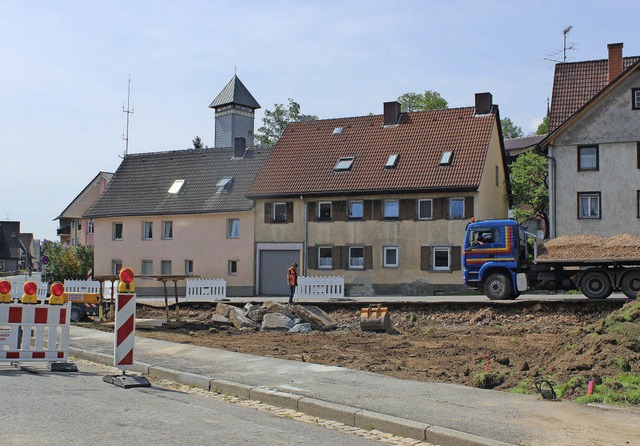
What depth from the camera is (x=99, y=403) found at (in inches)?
369

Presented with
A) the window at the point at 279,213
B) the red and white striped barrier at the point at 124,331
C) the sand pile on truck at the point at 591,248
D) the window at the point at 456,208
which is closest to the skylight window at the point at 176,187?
the window at the point at 279,213

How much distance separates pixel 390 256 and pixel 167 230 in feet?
50.0

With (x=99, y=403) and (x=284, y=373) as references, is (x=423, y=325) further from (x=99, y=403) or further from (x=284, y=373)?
(x=99, y=403)

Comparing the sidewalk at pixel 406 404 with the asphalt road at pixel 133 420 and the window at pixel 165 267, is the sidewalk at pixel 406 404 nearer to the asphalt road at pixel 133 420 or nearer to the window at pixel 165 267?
the asphalt road at pixel 133 420

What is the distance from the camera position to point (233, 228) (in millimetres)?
43844

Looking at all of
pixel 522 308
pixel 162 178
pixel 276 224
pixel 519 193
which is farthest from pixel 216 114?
pixel 522 308

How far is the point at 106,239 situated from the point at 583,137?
97.5 feet

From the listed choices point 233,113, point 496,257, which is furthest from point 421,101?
point 496,257

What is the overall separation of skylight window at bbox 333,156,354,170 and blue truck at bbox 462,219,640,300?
1485 cm

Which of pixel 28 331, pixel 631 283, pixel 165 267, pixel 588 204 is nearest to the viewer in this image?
pixel 28 331

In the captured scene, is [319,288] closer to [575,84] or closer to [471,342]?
[471,342]

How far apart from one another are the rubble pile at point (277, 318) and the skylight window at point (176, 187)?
2337 centimetres

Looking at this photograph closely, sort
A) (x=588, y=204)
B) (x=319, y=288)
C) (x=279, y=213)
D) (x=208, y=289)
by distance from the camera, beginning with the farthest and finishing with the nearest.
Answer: (x=279, y=213), (x=588, y=204), (x=208, y=289), (x=319, y=288)

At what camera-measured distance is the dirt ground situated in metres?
11.0
